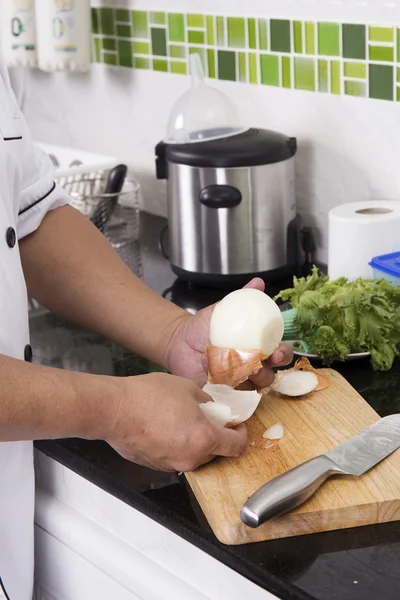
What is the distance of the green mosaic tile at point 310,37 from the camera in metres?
1.43

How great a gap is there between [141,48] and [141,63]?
0.03 metres

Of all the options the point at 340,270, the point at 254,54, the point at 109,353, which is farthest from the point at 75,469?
the point at 254,54

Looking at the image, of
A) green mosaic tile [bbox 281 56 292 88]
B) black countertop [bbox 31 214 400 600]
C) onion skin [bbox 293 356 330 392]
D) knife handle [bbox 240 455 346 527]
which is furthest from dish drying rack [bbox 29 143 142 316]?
knife handle [bbox 240 455 346 527]

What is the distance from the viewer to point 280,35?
Answer: 148cm

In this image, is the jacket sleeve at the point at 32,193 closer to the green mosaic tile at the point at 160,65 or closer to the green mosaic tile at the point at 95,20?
the green mosaic tile at the point at 160,65

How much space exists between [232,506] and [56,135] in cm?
149

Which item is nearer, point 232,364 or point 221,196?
point 232,364

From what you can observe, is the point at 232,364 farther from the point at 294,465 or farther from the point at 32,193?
the point at 32,193

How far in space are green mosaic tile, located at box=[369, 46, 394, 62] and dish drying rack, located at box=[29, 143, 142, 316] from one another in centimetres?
51

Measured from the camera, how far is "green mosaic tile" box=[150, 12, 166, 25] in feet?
5.67

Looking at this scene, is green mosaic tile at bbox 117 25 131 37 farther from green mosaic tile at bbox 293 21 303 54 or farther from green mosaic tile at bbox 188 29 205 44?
green mosaic tile at bbox 293 21 303 54

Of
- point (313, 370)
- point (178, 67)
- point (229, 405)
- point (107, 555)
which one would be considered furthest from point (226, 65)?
point (107, 555)

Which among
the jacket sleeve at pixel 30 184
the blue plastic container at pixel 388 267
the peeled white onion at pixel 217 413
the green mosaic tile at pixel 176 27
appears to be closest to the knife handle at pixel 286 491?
the peeled white onion at pixel 217 413

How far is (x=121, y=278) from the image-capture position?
3.78 ft
